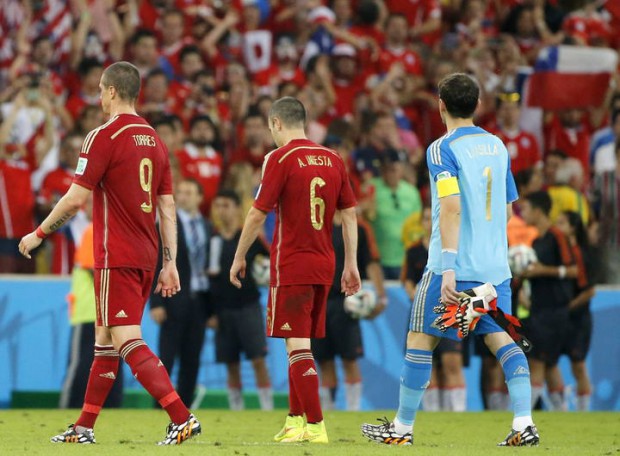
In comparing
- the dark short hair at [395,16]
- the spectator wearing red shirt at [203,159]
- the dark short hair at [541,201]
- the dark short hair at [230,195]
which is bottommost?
the dark short hair at [541,201]

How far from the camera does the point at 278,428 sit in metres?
11.2

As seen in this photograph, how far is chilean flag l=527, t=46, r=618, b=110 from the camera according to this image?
19484 mm

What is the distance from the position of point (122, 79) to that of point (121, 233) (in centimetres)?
99

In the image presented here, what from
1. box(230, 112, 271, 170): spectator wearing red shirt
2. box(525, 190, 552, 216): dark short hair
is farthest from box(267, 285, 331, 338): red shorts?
box(230, 112, 271, 170): spectator wearing red shirt

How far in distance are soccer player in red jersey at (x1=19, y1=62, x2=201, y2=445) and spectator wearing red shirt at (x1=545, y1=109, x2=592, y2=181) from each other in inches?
454

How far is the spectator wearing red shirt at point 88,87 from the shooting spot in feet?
59.1

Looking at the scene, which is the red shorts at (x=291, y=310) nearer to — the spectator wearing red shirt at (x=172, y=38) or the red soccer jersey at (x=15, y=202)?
the red soccer jersey at (x=15, y=202)

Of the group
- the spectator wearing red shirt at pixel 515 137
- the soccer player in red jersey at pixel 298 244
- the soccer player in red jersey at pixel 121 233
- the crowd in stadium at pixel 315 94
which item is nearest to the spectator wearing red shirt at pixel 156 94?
the crowd in stadium at pixel 315 94

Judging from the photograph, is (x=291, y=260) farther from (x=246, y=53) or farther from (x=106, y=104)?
(x=246, y=53)

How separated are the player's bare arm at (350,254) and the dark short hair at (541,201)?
544 centimetres

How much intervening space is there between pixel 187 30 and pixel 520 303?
25.8ft

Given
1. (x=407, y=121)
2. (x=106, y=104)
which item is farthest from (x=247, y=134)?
(x=106, y=104)

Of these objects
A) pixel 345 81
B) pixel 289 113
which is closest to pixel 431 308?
pixel 289 113

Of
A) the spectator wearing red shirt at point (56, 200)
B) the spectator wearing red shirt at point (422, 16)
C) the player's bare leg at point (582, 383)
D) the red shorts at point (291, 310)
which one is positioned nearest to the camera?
the red shorts at point (291, 310)
